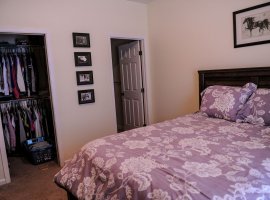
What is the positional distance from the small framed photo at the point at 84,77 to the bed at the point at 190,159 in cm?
155

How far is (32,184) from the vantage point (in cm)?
265

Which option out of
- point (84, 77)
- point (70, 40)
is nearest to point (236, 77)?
point (84, 77)

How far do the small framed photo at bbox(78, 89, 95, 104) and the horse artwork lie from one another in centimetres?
229

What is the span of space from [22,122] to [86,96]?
120 cm

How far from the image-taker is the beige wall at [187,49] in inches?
107

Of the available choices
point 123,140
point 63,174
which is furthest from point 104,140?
point 63,174

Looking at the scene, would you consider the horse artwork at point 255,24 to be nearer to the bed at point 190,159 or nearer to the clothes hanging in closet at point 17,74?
the bed at point 190,159

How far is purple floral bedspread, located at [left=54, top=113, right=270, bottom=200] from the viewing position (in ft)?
3.36

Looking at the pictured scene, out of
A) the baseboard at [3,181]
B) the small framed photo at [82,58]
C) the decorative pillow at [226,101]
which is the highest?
the small framed photo at [82,58]

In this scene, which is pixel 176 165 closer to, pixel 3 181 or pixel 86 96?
pixel 86 96

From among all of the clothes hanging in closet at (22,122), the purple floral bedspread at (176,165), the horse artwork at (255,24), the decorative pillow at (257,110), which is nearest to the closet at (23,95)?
the clothes hanging in closet at (22,122)

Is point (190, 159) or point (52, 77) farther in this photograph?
point (52, 77)

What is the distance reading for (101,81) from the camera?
345 centimetres

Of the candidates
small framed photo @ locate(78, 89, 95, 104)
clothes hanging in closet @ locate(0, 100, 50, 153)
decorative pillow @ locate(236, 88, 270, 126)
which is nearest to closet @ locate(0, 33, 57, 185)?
clothes hanging in closet @ locate(0, 100, 50, 153)
